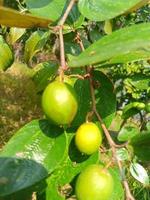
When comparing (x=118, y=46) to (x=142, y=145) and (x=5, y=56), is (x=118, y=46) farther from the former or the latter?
(x=5, y=56)

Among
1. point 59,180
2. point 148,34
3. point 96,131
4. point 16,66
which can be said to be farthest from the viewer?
point 16,66

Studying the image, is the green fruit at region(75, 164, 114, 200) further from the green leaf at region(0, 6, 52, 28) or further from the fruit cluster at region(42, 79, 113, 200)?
the green leaf at region(0, 6, 52, 28)

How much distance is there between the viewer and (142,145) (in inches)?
35.9

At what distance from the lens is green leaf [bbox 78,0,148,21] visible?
31.7 inches

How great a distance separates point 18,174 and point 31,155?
→ 80 mm

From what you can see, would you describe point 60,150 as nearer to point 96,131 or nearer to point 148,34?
point 96,131

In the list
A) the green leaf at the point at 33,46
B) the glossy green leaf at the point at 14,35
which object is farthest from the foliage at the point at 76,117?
the glossy green leaf at the point at 14,35

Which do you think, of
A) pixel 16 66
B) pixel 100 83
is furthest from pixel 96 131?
pixel 16 66

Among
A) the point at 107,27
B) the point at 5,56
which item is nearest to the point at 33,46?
the point at 5,56

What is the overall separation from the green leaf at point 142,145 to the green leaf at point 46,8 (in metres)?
0.29

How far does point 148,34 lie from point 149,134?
0.28 metres

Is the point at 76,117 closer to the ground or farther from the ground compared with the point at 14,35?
closer to the ground

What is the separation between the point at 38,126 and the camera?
877 mm

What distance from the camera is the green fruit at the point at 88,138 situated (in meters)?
0.80
